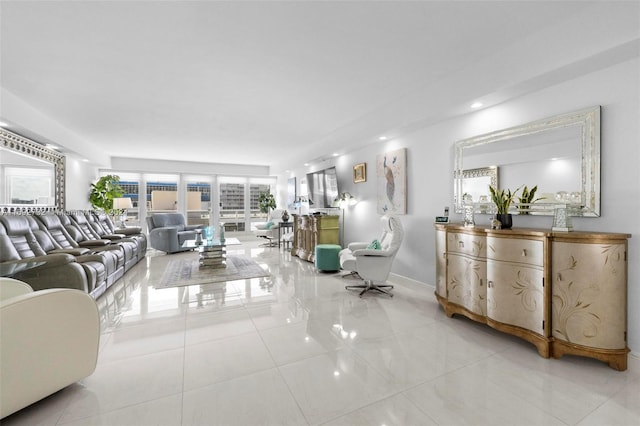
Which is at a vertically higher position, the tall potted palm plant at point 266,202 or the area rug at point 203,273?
the tall potted palm plant at point 266,202

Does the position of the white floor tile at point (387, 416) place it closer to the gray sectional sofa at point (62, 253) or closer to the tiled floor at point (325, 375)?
the tiled floor at point (325, 375)

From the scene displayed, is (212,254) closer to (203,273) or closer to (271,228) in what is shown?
(203,273)

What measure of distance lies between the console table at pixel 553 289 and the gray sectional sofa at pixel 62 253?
4411 millimetres

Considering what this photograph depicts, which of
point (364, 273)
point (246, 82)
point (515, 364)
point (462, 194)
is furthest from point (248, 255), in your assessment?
point (515, 364)

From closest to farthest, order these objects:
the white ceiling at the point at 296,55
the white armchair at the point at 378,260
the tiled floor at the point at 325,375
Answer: the tiled floor at the point at 325,375
the white ceiling at the point at 296,55
the white armchair at the point at 378,260

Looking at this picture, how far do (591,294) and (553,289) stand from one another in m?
0.23

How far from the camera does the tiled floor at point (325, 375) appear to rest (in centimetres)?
167

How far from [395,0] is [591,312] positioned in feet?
9.29

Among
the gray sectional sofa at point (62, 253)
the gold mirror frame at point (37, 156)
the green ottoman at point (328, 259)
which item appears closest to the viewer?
the gray sectional sofa at point (62, 253)

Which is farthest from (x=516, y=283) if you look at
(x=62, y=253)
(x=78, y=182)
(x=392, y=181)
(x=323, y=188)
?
(x=78, y=182)

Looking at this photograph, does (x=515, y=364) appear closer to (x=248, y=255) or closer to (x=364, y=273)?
(x=364, y=273)

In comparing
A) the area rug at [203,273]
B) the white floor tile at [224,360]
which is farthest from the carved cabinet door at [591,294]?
the area rug at [203,273]

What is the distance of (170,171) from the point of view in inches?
360

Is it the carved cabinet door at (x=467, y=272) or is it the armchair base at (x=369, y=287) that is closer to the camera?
the carved cabinet door at (x=467, y=272)
